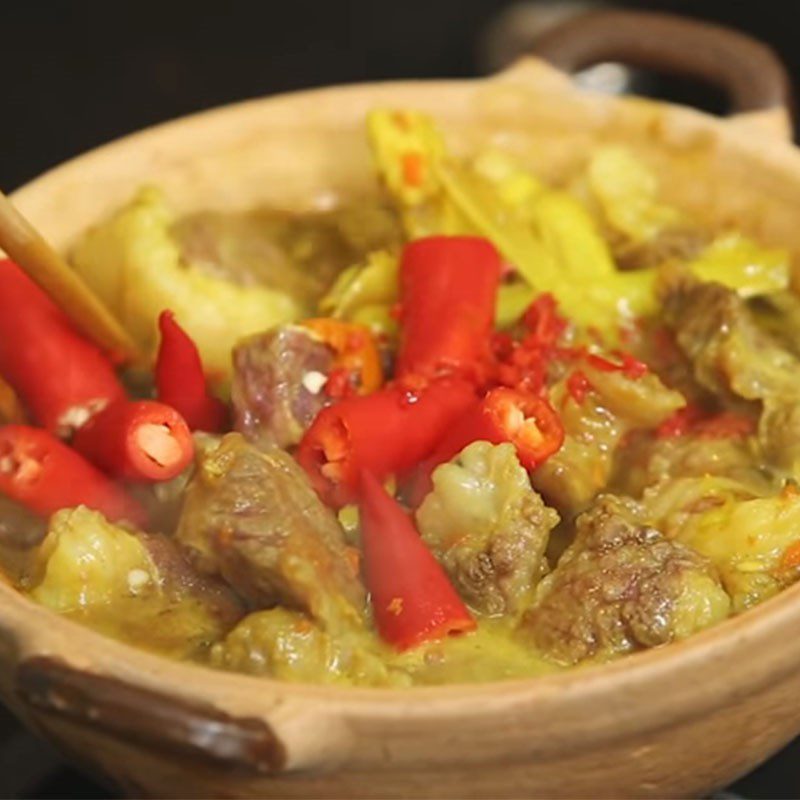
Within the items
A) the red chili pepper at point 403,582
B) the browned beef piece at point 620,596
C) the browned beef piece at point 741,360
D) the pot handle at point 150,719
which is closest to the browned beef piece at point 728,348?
the browned beef piece at point 741,360

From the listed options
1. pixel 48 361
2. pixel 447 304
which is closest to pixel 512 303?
pixel 447 304

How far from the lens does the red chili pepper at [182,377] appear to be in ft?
4.28

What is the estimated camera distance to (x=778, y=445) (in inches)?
49.7

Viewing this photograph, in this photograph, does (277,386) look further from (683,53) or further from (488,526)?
(683,53)

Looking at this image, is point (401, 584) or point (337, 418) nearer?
→ point (401, 584)

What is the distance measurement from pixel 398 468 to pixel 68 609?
0.30 metres

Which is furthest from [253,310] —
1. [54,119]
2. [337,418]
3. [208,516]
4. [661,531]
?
[54,119]

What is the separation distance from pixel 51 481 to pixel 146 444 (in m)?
0.09

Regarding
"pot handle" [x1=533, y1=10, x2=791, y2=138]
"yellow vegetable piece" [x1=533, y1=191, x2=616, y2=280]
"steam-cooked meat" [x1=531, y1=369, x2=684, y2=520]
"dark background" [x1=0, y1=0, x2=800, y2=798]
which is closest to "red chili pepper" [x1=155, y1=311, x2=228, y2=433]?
"steam-cooked meat" [x1=531, y1=369, x2=684, y2=520]

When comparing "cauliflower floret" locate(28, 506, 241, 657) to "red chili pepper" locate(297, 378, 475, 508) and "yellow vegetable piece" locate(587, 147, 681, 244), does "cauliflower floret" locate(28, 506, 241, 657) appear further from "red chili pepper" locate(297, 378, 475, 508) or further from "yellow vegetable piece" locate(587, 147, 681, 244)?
"yellow vegetable piece" locate(587, 147, 681, 244)

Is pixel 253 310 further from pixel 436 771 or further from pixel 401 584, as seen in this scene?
pixel 436 771

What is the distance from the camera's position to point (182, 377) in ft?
4.28

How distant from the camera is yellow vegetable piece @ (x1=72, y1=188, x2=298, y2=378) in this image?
144 cm

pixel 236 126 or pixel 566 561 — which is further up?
pixel 236 126
